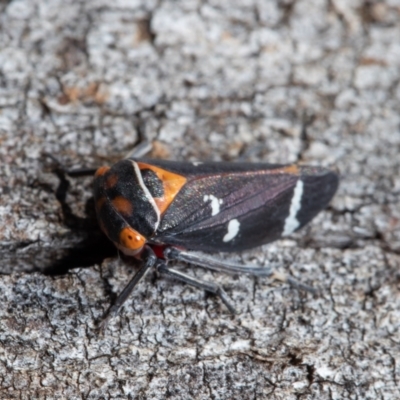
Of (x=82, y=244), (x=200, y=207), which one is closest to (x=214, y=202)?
(x=200, y=207)

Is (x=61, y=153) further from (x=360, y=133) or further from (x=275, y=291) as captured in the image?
(x=360, y=133)

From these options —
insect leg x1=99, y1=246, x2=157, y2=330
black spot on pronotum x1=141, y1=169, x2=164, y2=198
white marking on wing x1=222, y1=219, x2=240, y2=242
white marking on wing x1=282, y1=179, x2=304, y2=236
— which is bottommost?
white marking on wing x1=282, y1=179, x2=304, y2=236

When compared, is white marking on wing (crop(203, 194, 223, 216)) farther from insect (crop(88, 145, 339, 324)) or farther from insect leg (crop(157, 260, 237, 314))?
insect leg (crop(157, 260, 237, 314))

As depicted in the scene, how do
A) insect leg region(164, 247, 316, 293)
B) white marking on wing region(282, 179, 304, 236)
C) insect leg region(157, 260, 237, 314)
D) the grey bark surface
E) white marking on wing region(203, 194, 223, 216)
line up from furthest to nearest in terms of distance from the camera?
1. white marking on wing region(282, 179, 304, 236)
2. white marking on wing region(203, 194, 223, 216)
3. insect leg region(164, 247, 316, 293)
4. insect leg region(157, 260, 237, 314)
5. the grey bark surface

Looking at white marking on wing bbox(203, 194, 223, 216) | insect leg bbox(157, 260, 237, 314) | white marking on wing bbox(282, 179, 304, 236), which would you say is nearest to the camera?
insect leg bbox(157, 260, 237, 314)

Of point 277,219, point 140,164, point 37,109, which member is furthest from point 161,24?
point 277,219

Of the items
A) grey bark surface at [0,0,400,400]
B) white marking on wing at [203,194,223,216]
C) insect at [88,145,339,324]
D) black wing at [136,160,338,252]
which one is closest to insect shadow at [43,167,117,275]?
grey bark surface at [0,0,400,400]

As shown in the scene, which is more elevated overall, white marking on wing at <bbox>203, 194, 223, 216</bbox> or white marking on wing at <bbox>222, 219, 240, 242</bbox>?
white marking on wing at <bbox>203, 194, 223, 216</bbox>
